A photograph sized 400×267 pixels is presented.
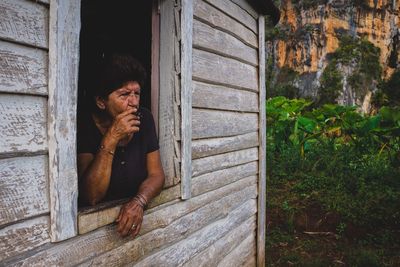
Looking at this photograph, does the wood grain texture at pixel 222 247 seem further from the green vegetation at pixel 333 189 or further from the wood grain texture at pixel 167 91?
the green vegetation at pixel 333 189

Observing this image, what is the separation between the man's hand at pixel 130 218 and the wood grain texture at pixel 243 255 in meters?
1.58

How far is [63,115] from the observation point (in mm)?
1592

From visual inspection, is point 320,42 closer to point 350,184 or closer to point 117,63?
point 350,184

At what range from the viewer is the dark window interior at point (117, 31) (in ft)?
10.0

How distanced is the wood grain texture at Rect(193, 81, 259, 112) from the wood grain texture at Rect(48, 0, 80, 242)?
1.25 m

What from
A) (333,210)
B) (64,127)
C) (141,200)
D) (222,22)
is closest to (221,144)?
(222,22)

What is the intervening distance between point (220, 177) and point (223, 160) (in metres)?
0.16

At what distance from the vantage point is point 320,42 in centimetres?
3375

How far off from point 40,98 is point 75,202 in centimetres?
49

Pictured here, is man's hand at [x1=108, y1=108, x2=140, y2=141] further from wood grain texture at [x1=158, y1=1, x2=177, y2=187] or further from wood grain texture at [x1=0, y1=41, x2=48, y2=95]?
wood grain texture at [x1=158, y1=1, x2=177, y2=187]

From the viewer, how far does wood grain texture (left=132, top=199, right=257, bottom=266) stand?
244cm

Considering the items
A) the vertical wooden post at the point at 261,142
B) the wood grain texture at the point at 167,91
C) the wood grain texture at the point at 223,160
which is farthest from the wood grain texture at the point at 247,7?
the wood grain texture at the point at 223,160

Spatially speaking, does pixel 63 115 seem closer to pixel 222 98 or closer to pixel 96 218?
pixel 96 218

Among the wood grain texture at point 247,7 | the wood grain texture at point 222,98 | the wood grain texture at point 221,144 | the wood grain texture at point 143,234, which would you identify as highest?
the wood grain texture at point 247,7
